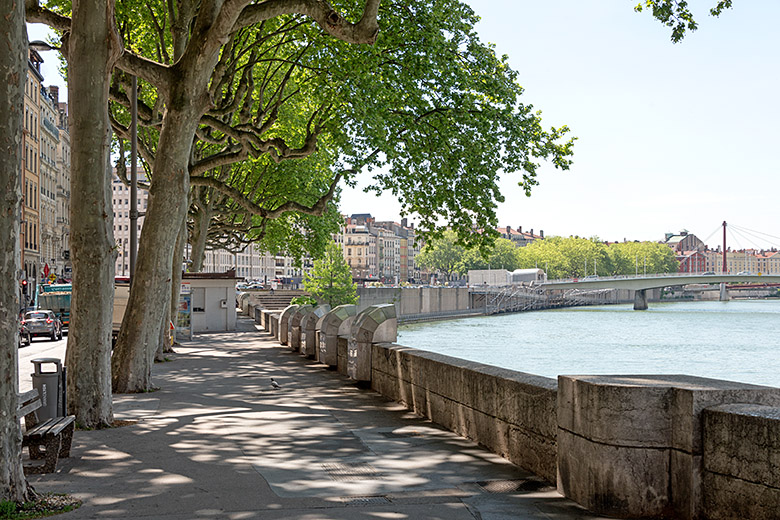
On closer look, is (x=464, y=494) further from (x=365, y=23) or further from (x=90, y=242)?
(x=365, y=23)

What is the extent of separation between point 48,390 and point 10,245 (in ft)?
12.4

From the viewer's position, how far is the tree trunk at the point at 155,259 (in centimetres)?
1373

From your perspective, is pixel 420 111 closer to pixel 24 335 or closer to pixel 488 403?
pixel 488 403

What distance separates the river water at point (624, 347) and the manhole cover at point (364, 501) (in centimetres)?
2908

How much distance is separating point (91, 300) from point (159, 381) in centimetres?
636

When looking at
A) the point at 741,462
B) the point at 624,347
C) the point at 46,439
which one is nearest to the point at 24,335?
the point at 46,439

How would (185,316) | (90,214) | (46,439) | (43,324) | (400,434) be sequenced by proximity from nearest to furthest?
(46,439) → (400,434) → (90,214) → (185,316) → (43,324)

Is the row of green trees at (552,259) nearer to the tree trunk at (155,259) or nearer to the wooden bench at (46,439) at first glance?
the tree trunk at (155,259)

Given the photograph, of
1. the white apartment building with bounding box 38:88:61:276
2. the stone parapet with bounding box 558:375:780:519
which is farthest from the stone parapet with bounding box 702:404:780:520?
the white apartment building with bounding box 38:88:61:276

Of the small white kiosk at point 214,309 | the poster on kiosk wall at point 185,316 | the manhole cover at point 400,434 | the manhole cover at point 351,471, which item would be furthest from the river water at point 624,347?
the manhole cover at point 351,471

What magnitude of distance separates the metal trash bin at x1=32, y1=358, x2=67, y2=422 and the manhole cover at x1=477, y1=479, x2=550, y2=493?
464 cm

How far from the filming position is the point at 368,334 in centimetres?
1409

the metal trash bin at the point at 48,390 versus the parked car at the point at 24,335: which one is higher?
the metal trash bin at the point at 48,390

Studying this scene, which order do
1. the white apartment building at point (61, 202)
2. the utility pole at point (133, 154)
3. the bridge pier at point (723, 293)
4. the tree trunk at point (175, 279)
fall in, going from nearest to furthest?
1. the utility pole at point (133, 154)
2. the tree trunk at point (175, 279)
3. the white apartment building at point (61, 202)
4. the bridge pier at point (723, 293)
